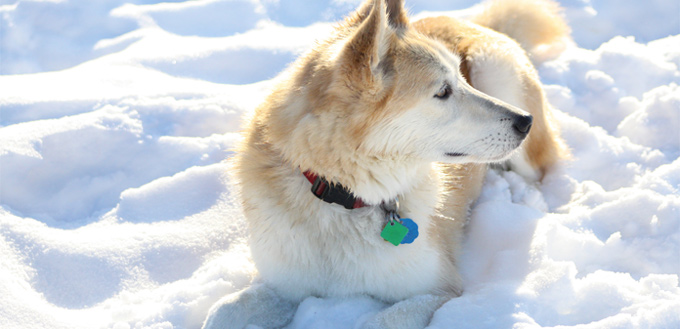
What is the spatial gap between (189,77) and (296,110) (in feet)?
7.79

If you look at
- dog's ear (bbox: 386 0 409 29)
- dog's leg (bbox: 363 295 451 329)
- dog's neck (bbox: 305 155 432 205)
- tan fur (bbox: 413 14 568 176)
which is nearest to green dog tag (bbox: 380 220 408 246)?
dog's neck (bbox: 305 155 432 205)

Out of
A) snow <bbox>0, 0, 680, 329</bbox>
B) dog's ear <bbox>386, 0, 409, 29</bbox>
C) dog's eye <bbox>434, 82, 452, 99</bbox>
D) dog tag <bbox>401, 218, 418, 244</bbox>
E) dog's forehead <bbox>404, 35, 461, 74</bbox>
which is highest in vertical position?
dog's ear <bbox>386, 0, 409, 29</bbox>

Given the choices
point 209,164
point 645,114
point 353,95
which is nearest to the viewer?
point 353,95

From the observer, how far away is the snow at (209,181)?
2332 millimetres

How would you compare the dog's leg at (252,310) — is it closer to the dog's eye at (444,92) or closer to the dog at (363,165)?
the dog at (363,165)

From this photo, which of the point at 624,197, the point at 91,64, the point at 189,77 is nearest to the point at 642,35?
the point at 624,197

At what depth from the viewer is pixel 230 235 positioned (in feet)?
9.63

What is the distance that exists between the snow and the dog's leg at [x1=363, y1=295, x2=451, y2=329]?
2.3 inches

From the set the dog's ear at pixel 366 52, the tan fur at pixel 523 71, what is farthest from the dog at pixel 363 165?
the tan fur at pixel 523 71

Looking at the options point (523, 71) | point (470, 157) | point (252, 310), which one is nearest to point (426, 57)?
point (470, 157)

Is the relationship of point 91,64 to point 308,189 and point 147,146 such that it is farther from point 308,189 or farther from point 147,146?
point 308,189

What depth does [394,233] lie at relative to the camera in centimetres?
229

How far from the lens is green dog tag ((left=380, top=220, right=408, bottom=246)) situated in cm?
228

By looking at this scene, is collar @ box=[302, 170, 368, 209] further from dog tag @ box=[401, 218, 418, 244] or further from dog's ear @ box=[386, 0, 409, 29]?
dog's ear @ box=[386, 0, 409, 29]
